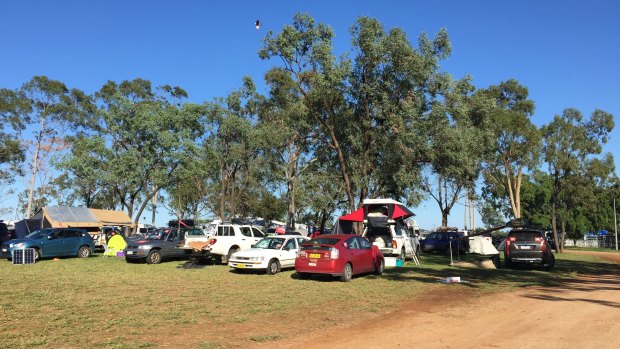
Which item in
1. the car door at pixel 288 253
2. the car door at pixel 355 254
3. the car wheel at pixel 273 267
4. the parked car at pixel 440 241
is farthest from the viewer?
the parked car at pixel 440 241

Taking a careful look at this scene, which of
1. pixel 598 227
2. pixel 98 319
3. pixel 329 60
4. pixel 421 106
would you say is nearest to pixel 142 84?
pixel 329 60

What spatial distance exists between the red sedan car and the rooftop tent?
80.0 feet

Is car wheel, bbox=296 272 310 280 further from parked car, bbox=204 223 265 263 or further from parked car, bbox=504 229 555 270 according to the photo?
parked car, bbox=504 229 555 270

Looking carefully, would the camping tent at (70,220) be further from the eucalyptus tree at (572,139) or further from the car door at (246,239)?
the eucalyptus tree at (572,139)

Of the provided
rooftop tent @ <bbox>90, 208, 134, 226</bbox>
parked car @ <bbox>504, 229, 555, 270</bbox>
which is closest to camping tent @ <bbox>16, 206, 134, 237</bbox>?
rooftop tent @ <bbox>90, 208, 134, 226</bbox>

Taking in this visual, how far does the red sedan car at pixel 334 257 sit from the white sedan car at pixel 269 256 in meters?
1.26

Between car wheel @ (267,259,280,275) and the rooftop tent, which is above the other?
the rooftop tent

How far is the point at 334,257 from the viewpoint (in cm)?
1391

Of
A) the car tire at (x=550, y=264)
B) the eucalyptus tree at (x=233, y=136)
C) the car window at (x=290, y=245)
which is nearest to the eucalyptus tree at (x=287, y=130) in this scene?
the eucalyptus tree at (x=233, y=136)

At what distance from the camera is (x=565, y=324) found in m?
7.89

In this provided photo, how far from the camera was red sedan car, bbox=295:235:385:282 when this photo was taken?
1392cm

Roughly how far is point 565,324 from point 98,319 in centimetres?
807

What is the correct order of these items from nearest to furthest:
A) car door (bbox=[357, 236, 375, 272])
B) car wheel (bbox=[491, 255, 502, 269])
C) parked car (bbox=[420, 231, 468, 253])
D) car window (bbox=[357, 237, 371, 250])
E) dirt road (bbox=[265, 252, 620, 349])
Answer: dirt road (bbox=[265, 252, 620, 349]), car door (bbox=[357, 236, 375, 272]), car window (bbox=[357, 237, 371, 250]), car wheel (bbox=[491, 255, 502, 269]), parked car (bbox=[420, 231, 468, 253])

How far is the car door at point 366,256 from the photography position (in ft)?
50.0
